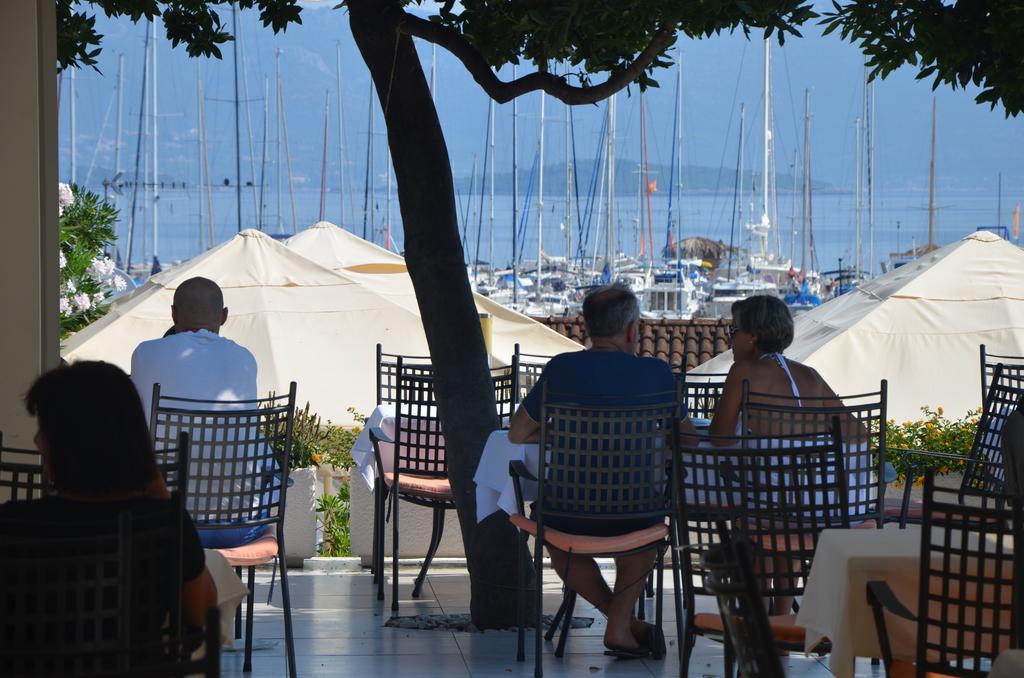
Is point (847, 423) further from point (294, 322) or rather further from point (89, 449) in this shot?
point (294, 322)

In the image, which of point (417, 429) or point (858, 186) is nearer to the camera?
point (417, 429)

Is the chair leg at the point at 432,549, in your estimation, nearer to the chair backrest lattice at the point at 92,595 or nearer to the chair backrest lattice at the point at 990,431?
the chair backrest lattice at the point at 990,431

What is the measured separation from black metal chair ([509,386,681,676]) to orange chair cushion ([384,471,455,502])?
115cm

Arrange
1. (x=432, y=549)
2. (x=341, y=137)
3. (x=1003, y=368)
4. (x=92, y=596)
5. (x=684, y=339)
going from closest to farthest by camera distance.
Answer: (x=92, y=596) → (x=432, y=549) → (x=1003, y=368) → (x=684, y=339) → (x=341, y=137)

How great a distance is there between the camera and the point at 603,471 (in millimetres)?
5168

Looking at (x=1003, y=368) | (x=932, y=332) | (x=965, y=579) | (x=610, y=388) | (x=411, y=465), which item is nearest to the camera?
(x=965, y=579)

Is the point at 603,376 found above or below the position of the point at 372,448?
above

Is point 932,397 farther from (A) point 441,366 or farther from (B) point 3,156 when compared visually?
(B) point 3,156

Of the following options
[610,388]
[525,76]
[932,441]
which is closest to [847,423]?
[610,388]

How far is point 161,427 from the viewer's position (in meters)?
5.40

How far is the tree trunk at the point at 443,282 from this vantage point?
5.79 metres

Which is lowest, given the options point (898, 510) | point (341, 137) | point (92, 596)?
point (898, 510)

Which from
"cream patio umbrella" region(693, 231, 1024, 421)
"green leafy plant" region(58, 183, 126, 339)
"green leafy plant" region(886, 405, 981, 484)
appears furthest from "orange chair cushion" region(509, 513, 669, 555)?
"green leafy plant" region(58, 183, 126, 339)

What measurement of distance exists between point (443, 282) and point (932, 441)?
4.20m
